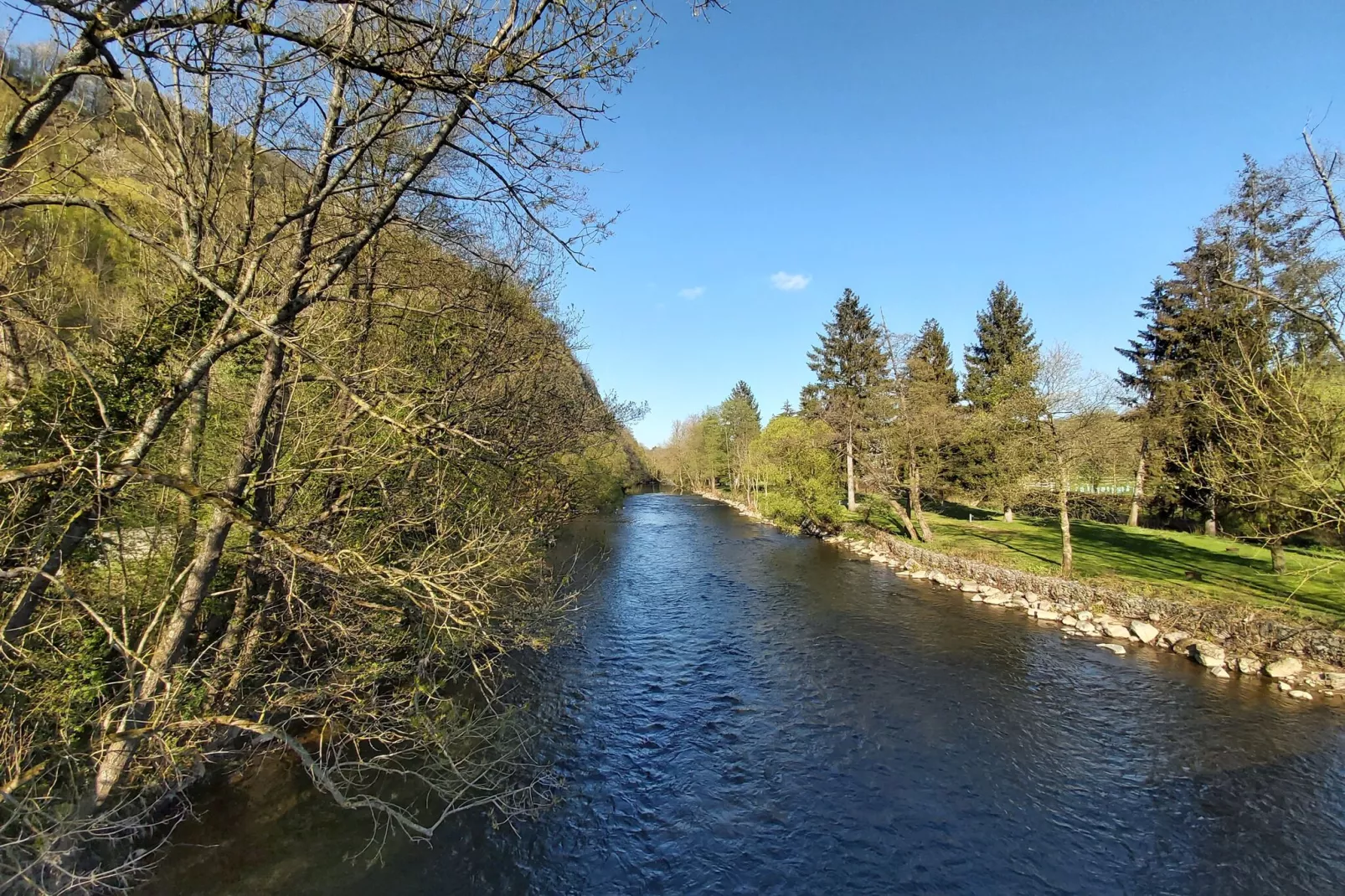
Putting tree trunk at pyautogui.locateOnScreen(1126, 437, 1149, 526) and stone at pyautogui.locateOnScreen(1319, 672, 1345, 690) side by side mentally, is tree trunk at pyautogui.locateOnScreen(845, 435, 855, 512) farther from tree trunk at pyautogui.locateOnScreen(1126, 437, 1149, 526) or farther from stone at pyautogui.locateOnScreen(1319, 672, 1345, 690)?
stone at pyautogui.locateOnScreen(1319, 672, 1345, 690)

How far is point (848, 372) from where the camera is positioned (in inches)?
1474

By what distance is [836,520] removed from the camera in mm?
30422

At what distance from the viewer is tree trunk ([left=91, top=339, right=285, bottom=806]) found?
4277mm

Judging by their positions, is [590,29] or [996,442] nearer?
[590,29]

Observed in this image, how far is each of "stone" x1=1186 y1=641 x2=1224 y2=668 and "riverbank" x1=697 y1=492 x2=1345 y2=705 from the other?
0.02 m

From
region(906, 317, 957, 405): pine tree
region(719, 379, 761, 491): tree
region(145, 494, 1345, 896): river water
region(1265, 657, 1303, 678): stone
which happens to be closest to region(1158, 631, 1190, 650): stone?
region(145, 494, 1345, 896): river water

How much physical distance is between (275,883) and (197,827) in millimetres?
1462

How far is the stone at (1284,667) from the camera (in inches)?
432

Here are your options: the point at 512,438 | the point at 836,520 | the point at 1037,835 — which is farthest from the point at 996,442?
the point at 512,438

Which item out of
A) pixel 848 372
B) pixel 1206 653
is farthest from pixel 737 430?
pixel 1206 653

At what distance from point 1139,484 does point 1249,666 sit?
1868cm

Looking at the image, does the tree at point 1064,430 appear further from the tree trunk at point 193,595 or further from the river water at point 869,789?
the tree trunk at point 193,595

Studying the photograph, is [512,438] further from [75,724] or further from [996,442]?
[996,442]

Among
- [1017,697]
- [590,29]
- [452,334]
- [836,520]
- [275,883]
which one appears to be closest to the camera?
[590,29]
